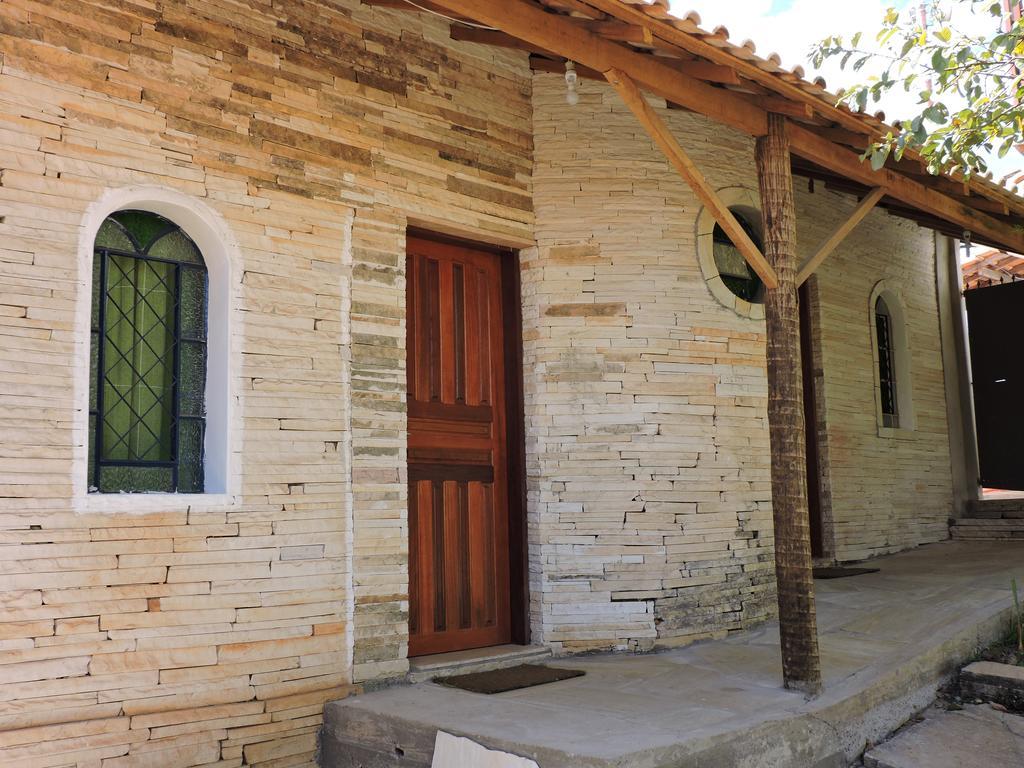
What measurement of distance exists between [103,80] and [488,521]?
3.37m

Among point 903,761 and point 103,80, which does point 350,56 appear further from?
point 903,761

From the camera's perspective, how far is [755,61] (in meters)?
4.91

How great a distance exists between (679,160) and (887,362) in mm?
6056

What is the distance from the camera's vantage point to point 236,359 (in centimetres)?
489

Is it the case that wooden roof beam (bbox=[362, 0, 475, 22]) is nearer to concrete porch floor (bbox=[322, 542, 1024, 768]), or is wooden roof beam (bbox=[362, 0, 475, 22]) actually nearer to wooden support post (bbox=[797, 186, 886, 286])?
wooden support post (bbox=[797, 186, 886, 286])

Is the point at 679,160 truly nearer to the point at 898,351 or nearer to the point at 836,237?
the point at 836,237

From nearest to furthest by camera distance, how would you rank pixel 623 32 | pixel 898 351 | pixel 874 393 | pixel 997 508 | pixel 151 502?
pixel 151 502, pixel 623 32, pixel 874 393, pixel 898 351, pixel 997 508

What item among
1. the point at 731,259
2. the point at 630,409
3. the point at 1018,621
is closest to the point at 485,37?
the point at 731,259

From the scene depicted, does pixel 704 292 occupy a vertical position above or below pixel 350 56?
below

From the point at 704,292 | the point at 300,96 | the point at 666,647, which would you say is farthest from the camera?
the point at 704,292

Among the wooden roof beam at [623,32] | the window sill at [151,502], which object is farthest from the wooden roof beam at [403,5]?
the window sill at [151,502]

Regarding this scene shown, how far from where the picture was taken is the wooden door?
19.4 ft

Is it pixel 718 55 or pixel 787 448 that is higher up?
pixel 718 55

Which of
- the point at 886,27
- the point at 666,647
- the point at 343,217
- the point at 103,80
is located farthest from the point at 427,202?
the point at 666,647
